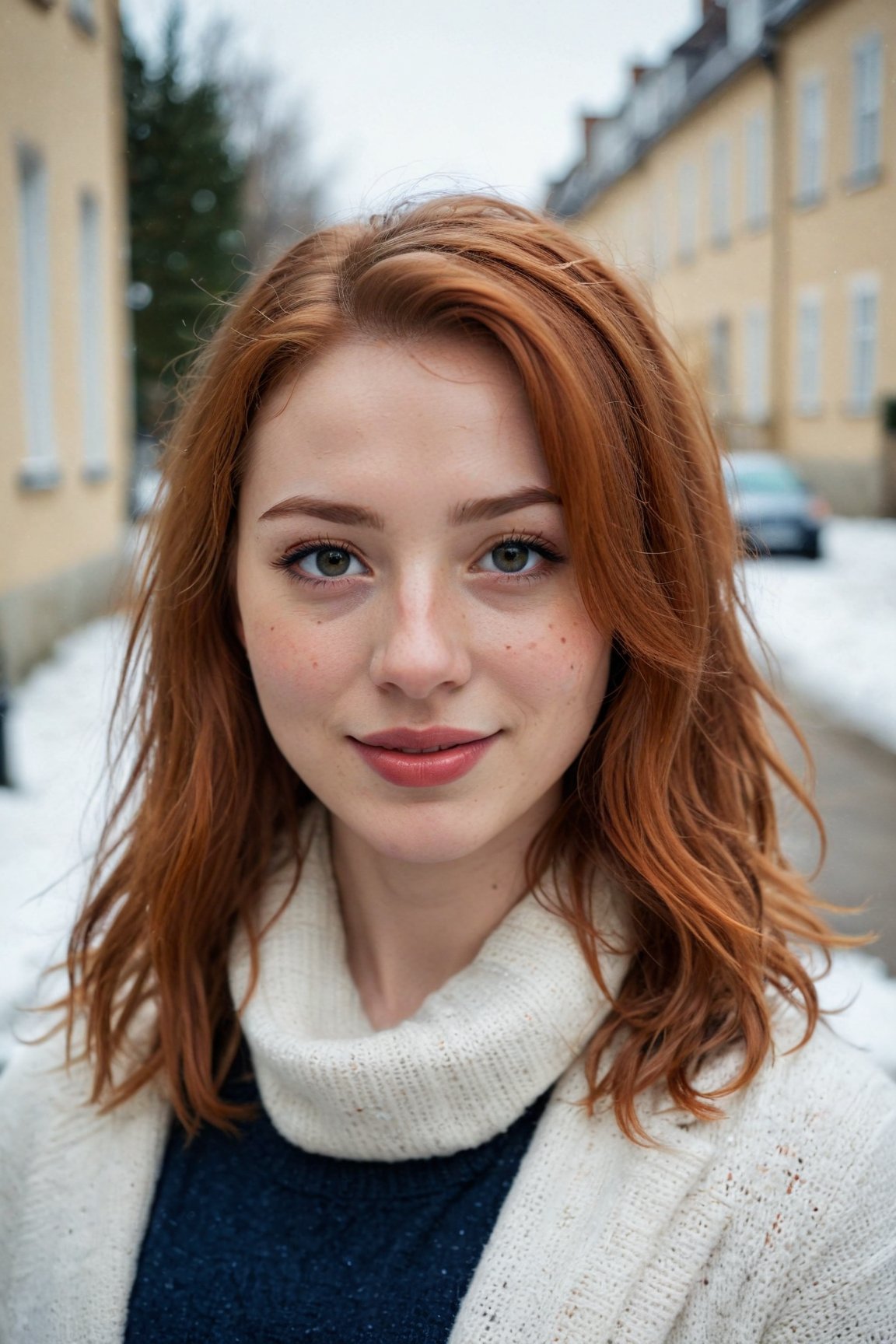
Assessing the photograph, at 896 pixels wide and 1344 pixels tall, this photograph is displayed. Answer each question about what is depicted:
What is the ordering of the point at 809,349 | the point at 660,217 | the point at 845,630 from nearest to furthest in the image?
the point at 845,630, the point at 660,217, the point at 809,349

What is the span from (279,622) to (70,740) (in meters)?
5.70

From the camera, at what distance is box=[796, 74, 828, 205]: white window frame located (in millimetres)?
10523

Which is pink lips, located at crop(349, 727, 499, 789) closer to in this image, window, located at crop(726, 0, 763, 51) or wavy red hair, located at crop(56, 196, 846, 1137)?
wavy red hair, located at crop(56, 196, 846, 1137)

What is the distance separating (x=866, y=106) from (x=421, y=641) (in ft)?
31.1

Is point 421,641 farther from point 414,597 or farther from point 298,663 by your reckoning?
point 298,663

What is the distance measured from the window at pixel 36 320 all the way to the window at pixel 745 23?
6077 millimetres

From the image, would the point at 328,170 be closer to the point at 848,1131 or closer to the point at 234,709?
the point at 234,709

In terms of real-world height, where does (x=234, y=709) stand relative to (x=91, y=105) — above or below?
below

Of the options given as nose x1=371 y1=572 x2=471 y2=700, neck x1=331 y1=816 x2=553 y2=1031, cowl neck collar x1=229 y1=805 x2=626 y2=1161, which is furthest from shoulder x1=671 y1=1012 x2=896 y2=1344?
nose x1=371 y1=572 x2=471 y2=700

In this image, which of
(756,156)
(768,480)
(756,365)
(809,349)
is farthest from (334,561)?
(756,365)

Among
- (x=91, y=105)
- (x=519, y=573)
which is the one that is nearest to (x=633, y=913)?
(x=519, y=573)

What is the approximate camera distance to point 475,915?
1518 millimetres

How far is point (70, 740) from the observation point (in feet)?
22.1

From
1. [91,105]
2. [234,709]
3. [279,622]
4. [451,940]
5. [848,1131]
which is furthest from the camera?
[91,105]
